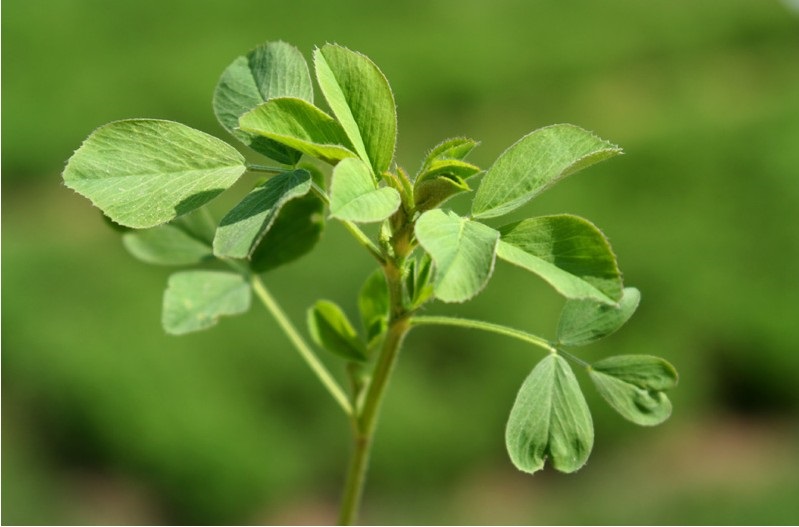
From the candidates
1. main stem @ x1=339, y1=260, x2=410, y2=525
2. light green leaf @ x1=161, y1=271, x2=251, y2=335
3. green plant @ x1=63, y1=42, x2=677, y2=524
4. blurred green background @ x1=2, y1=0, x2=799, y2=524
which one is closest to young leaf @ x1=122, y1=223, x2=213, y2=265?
light green leaf @ x1=161, y1=271, x2=251, y2=335

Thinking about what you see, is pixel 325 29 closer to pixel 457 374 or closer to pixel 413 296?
pixel 457 374

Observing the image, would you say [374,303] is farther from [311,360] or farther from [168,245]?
[168,245]

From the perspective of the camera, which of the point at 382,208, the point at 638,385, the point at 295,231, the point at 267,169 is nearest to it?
the point at 382,208

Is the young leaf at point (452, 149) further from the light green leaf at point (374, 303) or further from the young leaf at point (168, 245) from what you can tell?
the young leaf at point (168, 245)

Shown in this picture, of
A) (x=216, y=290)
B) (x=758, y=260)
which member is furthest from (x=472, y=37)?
(x=216, y=290)

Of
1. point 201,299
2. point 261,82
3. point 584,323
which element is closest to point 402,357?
point 201,299

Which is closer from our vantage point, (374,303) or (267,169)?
(267,169)

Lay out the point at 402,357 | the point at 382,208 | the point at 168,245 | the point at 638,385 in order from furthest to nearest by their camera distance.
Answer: the point at 402,357
the point at 168,245
the point at 638,385
the point at 382,208
